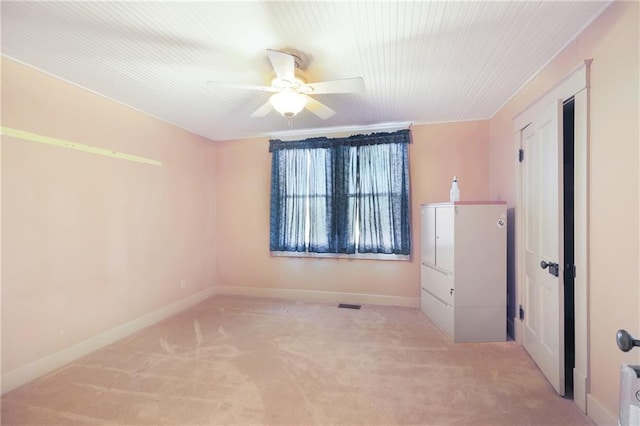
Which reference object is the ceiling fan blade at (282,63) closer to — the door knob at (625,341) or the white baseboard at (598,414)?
the door knob at (625,341)

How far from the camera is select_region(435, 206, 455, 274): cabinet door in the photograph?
9.00ft

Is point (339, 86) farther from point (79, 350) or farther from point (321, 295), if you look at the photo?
point (79, 350)

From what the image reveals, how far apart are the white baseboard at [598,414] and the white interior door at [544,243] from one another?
19 cm

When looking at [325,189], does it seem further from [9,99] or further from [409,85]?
[9,99]

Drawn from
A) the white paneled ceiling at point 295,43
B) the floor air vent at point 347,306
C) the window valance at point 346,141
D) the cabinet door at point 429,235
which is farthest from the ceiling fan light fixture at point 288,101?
the floor air vent at point 347,306

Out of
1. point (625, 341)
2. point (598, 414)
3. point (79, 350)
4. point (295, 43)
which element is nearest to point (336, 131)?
point (295, 43)

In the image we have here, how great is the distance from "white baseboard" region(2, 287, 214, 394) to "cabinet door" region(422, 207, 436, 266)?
131 inches

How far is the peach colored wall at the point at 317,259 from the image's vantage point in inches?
137

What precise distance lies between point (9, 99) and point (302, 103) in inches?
88.5

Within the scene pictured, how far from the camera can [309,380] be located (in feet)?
6.82

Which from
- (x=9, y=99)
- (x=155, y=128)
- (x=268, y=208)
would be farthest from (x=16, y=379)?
(x=268, y=208)

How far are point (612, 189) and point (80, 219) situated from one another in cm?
405

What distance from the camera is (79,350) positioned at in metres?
2.44

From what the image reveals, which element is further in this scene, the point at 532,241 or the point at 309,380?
the point at 532,241
